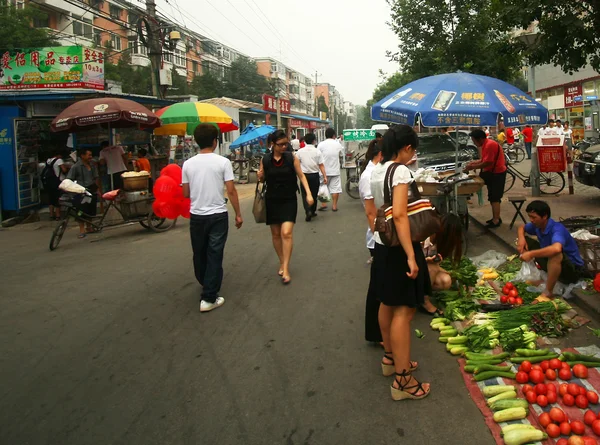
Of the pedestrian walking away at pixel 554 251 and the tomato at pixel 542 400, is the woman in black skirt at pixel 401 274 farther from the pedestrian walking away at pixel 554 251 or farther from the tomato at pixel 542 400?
the pedestrian walking away at pixel 554 251

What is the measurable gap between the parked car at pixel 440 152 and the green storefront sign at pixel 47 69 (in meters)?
9.21

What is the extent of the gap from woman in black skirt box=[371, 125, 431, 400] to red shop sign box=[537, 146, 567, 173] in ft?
28.7

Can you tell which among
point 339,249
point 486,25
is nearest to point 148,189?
point 339,249

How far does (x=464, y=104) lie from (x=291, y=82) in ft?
312

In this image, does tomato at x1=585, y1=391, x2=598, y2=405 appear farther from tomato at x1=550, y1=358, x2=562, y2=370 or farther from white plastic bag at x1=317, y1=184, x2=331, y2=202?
white plastic bag at x1=317, y1=184, x2=331, y2=202

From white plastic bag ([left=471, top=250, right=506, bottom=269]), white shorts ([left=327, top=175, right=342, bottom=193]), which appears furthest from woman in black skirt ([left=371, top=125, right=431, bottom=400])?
white shorts ([left=327, top=175, right=342, bottom=193])

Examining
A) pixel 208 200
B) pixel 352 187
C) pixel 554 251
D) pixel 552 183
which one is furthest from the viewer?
pixel 352 187

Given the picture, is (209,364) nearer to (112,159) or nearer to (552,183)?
(112,159)

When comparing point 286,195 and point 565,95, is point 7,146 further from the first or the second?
point 565,95

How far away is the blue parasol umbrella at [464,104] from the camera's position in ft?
21.8

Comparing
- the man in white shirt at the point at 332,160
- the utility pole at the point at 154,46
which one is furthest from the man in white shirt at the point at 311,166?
the utility pole at the point at 154,46

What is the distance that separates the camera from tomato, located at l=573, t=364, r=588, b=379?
11.2 ft

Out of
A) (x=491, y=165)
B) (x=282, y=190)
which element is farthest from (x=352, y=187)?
(x=282, y=190)

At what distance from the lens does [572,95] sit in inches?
1156
